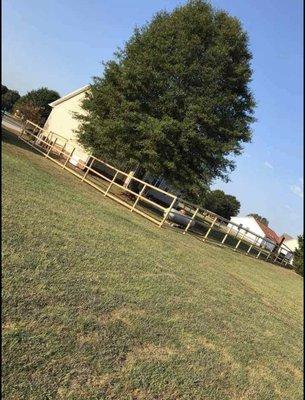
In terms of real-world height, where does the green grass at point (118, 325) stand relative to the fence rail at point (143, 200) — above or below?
below

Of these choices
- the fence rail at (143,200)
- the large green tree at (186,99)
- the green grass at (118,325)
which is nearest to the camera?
the green grass at (118,325)

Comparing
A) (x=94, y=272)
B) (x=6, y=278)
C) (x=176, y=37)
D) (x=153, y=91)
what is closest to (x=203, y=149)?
(x=153, y=91)

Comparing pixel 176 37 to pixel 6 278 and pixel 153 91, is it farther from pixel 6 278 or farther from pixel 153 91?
pixel 6 278

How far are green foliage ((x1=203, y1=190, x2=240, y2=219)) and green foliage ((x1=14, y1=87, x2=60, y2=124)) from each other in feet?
103

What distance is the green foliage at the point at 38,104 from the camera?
6009 centimetres

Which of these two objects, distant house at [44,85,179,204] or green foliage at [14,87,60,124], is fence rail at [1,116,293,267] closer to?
distant house at [44,85,179,204]

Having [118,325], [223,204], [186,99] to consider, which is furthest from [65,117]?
[223,204]

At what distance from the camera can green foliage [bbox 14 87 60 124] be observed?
A: 197ft

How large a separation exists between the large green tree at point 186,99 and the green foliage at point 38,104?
36469 mm

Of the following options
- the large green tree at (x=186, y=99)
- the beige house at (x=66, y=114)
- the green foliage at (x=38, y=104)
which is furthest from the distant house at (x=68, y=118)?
the green foliage at (x=38, y=104)

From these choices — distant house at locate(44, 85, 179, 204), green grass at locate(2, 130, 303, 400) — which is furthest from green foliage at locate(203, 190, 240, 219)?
green grass at locate(2, 130, 303, 400)

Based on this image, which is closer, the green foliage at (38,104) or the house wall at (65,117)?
the house wall at (65,117)

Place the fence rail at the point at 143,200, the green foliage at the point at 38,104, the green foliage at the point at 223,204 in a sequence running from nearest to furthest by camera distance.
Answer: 1. the fence rail at the point at 143,200
2. the green foliage at the point at 38,104
3. the green foliage at the point at 223,204

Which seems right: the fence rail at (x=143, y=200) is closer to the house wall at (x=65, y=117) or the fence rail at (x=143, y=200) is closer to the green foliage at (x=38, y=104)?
the house wall at (x=65, y=117)
